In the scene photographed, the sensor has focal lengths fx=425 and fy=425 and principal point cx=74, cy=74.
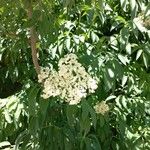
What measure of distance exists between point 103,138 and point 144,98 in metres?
0.32

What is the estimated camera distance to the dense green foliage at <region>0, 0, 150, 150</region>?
186cm

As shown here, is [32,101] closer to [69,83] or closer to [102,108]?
[69,83]

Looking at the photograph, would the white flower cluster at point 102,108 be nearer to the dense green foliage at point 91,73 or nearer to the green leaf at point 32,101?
the dense green foliage at point 91,73

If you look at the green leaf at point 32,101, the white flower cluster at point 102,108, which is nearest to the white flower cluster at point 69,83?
the green leaf at point 32,101

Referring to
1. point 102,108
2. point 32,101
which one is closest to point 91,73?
point 102,108

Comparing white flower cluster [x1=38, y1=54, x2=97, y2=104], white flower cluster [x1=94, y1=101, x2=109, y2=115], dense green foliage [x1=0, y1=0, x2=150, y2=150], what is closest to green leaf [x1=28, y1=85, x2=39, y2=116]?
dense green foliage [x1=0, y1=0, x2=150, y2=150]

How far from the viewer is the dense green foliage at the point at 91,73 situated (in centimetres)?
186

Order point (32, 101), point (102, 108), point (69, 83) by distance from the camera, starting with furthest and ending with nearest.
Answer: point (102, 108) < point (32, 101) < point (69, 83)

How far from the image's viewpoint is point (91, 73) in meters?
2.08

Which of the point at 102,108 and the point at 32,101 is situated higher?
the point at 32,101

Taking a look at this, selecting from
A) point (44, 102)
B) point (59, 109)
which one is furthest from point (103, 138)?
point (44, 102)

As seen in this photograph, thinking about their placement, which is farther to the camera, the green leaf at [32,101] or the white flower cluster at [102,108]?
the white flower cluster at [102,108]

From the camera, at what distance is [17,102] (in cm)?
211

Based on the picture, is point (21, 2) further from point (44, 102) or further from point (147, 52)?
point (147, 52)
